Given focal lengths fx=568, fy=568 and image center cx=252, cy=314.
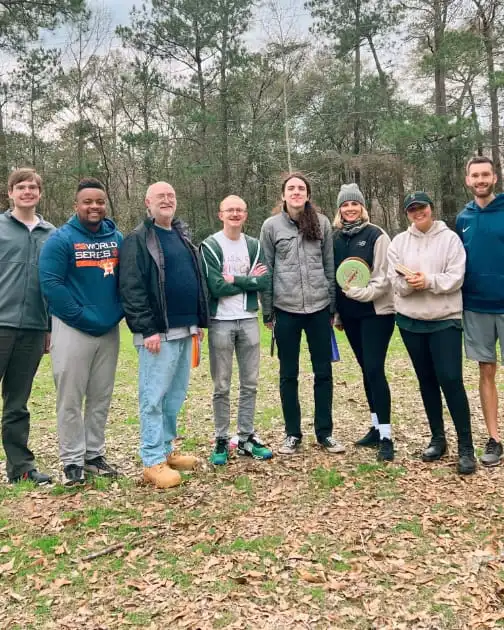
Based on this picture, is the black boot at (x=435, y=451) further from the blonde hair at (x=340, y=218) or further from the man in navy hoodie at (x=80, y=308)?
the man in navy hoodie at (x=80, y=308)

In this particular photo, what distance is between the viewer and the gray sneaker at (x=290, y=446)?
212 inches

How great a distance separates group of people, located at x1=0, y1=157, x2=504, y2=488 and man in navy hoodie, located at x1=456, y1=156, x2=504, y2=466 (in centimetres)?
1

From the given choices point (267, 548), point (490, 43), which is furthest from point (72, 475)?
point (490, 43)

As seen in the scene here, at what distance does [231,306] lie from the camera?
5023mm

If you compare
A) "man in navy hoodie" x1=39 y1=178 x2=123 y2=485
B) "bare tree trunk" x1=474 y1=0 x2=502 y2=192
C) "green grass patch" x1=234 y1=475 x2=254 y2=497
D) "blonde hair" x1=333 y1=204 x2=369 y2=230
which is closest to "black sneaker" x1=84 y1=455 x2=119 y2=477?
"man in navy hoodie" x1=39 y1=178 x2=123 y2=485

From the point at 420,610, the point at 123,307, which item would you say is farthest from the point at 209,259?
the point at 420,610

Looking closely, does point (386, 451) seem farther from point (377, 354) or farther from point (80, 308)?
point (80, 308)

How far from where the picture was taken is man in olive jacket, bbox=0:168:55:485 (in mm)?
4688

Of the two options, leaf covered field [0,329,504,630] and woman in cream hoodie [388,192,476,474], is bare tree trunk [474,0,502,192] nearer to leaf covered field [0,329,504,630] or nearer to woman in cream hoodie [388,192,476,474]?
woman in cream hoodie [388,192,476,474]

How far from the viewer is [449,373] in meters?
4.72

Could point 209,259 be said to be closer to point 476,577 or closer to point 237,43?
point 476,577

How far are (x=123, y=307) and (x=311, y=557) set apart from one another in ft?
7.68

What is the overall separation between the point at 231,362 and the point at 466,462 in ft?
7.16

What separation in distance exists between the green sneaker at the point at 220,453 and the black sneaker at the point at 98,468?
0.88 meters
